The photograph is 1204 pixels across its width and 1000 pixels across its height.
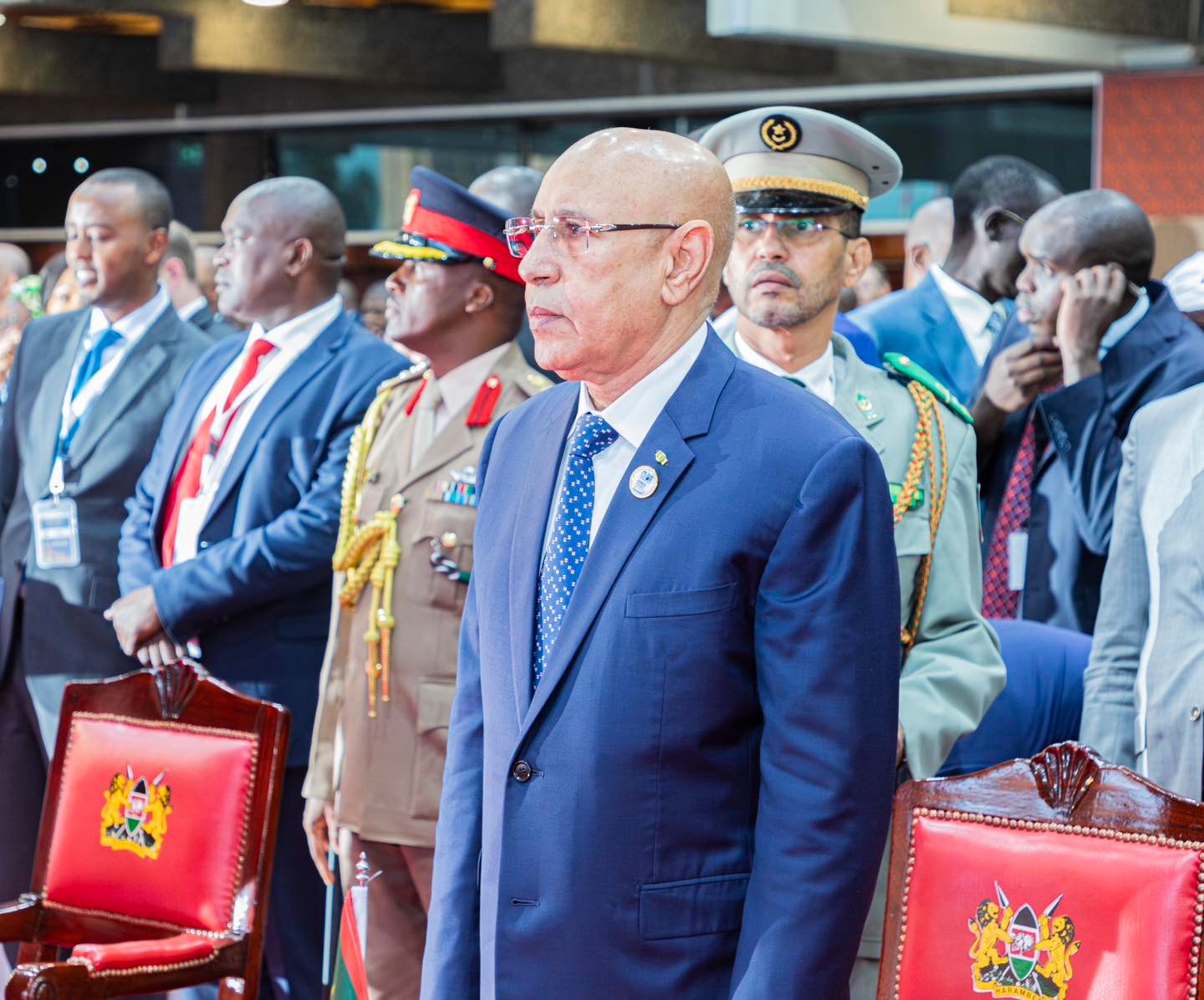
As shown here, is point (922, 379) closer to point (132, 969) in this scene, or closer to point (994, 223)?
point (132, 969)

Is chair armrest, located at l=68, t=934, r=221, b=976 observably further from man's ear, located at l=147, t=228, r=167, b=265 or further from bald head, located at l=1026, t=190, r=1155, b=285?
bald head, located at l=1026, t=190, r=1155, b=285

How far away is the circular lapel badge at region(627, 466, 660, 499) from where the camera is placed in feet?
6.13

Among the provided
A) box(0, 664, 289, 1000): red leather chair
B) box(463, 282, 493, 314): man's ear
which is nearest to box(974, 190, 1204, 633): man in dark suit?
box(463, 282, 493, 314): man's ear

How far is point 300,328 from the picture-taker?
143 inches

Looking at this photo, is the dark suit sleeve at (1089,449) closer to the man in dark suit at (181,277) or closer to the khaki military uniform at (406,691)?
the khaki military uniform at (406,691)

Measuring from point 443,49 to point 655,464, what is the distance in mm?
8759

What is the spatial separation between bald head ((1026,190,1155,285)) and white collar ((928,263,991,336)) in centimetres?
74

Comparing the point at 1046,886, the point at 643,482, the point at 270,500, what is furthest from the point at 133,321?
the point at 1046,886

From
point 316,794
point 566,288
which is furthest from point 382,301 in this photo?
point 566,288

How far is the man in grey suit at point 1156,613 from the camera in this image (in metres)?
2.47

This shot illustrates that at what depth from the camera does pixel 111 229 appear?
161 inches

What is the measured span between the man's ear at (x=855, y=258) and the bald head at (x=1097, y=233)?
39.1 inches

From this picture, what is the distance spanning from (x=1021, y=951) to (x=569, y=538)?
681mm

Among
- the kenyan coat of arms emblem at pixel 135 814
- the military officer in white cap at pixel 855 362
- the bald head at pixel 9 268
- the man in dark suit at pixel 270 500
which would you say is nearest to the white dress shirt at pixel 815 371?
the military officer in white cap at pixel 855 362
